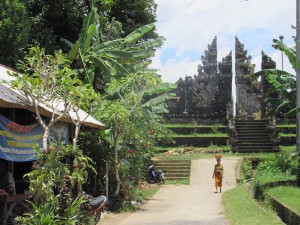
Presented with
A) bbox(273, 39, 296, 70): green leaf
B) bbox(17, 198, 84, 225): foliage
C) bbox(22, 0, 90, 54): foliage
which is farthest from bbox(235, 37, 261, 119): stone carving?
bbox(17, 198, 84, 225): foliage

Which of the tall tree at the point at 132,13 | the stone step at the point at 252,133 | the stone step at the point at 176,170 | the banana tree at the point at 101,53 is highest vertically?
the tall tree at the point at 132,13

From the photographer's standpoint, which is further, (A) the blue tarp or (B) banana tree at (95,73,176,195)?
(B) banana tree at (95,73,176,195)

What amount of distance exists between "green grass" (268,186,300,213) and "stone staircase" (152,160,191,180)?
23.9 feet

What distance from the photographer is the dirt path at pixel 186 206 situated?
10.8m

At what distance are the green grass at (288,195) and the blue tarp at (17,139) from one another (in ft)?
18.7

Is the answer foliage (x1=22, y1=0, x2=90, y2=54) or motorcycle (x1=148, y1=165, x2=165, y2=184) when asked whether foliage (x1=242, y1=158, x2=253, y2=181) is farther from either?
foliage (x1=22, y1=0, x2=90, y2=54)

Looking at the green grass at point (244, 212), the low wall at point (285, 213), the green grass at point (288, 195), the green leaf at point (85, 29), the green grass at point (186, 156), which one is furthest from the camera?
the green grass at point (186, 156)

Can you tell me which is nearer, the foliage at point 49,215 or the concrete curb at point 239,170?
the foliage at point 49,215

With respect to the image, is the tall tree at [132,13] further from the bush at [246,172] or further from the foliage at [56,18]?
the bush at [246,172]

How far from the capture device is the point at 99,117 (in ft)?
41.0

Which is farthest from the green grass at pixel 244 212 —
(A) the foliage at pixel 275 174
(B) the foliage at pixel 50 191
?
(B) the foliage at pixel 50 191

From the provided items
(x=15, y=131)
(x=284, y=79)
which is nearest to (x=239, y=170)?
(x=284, y=79)

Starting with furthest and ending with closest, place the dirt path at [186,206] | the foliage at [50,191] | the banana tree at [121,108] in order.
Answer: the banana tree at [121,108] → the dirt path at [186,206] → the foliage at [50,191]

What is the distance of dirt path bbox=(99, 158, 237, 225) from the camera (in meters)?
10.8
